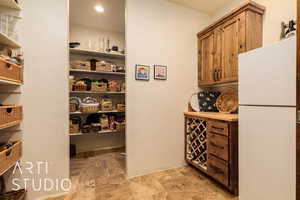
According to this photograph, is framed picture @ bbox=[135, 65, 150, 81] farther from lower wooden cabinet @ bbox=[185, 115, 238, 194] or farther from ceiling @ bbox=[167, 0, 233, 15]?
ceiling @ bbox=[167, 0, 233, 15]

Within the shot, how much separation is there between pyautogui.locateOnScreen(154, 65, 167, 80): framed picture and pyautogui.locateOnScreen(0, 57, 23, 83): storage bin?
155cm

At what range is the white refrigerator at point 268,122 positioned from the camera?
998 mm

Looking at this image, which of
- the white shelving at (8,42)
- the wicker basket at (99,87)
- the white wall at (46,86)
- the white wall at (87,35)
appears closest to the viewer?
the white shelving at (8,42)

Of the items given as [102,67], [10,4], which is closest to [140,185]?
[102,67]

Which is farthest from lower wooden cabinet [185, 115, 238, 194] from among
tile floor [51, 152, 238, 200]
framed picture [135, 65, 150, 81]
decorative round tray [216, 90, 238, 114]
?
framed picture [135, 65, 150, 81]

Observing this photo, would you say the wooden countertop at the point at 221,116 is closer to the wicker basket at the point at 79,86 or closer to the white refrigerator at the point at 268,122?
the white refrigerator at the point at 268,122

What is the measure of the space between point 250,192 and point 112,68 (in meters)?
2.56

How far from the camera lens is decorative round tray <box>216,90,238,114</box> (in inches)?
77.9

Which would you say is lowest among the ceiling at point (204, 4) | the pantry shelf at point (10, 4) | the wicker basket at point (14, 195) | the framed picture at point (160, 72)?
the wicker basket at point (14, 195)

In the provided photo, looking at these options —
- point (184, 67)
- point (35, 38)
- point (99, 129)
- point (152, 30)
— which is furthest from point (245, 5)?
point (99, 129)

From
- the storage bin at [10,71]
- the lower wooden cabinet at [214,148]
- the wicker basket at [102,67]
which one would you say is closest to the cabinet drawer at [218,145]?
the lower wooden cabinet at [214,148]

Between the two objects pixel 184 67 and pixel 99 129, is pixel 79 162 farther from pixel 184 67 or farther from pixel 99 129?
pixel 184 67

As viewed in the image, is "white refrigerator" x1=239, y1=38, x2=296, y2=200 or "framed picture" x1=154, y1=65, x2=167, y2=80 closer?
"white refrigerator" x1=239, y1=38, x2=296, y2=200

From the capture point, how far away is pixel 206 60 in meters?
2.24
